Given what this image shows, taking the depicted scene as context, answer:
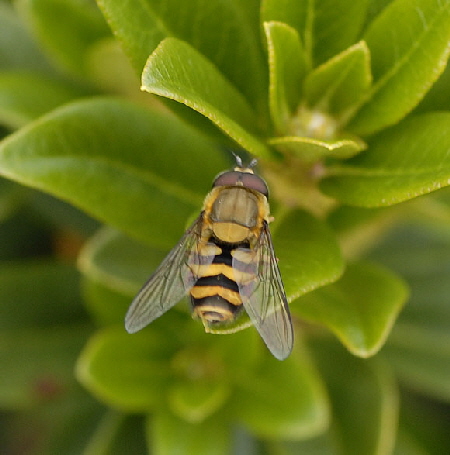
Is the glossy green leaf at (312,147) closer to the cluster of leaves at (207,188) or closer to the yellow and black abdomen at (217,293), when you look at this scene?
the cluster of leaves at (207,188)

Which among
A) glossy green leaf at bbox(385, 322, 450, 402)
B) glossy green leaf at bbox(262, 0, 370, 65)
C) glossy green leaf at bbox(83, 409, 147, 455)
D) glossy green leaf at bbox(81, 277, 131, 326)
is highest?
glossy green leaf at bbox(262, 0, 370, 65)

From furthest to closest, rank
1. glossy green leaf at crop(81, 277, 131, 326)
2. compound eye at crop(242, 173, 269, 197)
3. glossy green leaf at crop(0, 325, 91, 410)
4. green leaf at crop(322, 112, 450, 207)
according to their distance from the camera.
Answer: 1. glossy green leaf at crop(0, 325, 91, 410)
2. glossy green leaf at crop(81, 277, 131, 326)
3. compound eye at crop(242, 173, 269, 197)
4. green leaf at crop(322, 112, 450, 207)

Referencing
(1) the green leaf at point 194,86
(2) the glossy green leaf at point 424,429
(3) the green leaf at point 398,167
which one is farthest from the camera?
(2) the glossy green leaf at point 424,429

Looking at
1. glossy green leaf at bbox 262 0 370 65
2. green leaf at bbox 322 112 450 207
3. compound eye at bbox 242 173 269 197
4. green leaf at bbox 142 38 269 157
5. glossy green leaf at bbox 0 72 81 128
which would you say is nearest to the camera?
green leaf at bbox 142 38 269 157

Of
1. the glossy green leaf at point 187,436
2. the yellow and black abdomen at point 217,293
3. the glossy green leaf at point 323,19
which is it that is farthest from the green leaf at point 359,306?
the glossy green leaf at point 187,436

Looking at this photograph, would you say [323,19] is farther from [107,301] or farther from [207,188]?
[107,301]

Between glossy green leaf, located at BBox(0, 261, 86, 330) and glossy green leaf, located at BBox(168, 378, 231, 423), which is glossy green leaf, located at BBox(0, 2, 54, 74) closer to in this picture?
glossy green leaf, located at BBox(0, 261, 86, 330)

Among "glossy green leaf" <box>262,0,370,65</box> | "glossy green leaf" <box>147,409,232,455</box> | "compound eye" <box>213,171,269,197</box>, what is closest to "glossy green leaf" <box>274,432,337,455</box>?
"glossy green leaf" <box>147,409,232,455</box>
